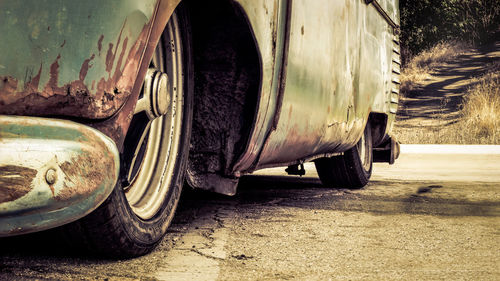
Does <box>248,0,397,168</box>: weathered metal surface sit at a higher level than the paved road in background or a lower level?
higher

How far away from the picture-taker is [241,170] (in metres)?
2.57

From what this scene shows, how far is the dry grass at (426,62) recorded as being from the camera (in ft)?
58.7

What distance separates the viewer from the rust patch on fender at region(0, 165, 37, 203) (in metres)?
1.23

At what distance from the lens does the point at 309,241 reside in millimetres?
2523

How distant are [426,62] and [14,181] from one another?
1994 cm

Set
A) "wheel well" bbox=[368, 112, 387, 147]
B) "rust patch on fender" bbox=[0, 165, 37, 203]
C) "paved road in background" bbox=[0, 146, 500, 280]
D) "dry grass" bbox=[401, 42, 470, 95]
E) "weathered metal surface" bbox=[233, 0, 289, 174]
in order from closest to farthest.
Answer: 1. "rust patch on fender" bbox=[0, 165, 37, 203]
2. "paved road in background" bbox=[0, 146, 500, 280]
3. "weathered metal surface" bbox=[233, 0, 289, 174]
4. "wheel well" bbox=[368, 112, 387, 147]
5. "dry grass" bbox=[401, 42, 470, 95]

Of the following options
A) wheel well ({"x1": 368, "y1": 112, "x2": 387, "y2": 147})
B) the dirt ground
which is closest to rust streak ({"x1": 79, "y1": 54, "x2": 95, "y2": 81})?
wheel well ({"x1": 368, "y1": 112, "x2": 387, "y2": 147})

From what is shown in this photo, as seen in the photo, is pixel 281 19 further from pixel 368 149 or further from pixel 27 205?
pixel 368 149

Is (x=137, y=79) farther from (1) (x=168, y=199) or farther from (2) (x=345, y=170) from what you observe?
(2) (x=345, y=170)

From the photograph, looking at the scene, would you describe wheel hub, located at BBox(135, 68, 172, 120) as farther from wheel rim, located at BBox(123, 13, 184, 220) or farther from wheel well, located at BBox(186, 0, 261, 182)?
wheel well, located at BBox(186, 0, 261, 182)

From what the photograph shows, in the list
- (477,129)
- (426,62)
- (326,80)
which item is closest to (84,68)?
(326,80)

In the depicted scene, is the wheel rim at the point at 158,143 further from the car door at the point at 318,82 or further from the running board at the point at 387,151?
the running board at the point at 387,151

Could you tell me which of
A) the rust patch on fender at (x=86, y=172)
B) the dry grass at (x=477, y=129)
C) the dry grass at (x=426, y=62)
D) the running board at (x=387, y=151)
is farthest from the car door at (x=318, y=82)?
the dry grass at (x=426, y=62)

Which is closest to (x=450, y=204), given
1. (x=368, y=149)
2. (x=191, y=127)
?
(x=368, y=149)
